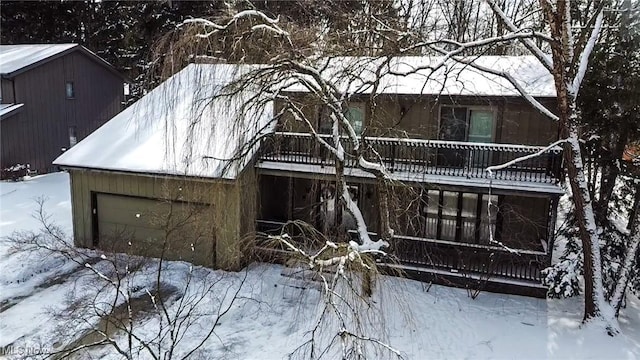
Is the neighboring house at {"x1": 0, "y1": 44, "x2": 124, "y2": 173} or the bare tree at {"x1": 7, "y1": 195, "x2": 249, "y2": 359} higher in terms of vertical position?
the neighboring house at {"x1": 0, "y1": 44, "x2": 124, "y2": 173}

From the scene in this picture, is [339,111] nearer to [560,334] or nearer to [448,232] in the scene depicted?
[448,232]

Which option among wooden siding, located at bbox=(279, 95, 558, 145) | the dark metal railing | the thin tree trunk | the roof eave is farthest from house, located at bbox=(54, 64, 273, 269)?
the roof eave

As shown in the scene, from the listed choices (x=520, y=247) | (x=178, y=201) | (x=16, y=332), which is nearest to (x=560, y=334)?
(x=520, y=247)

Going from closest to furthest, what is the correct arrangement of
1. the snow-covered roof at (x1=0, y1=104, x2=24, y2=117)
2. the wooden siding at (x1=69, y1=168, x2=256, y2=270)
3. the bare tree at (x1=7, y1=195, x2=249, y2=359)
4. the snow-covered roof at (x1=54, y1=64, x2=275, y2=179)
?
1. the bare tree at (x1=7, y1=195, x2=249, y2=359)
2. the snow-covered roof at (x1=54, y1=64, x2=275, y2=179)
3. the wooden siding at (x1=69, y1=168, x2=256, y2=270)
4. the snow-covered roof at (x1=0, y1=104, x2=24, y2=117)

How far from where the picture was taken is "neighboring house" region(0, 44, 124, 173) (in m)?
21.3

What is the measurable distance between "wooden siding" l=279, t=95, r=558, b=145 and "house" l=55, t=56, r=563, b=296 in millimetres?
37

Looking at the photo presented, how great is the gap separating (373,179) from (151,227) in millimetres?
6658

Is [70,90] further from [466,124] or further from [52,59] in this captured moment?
[466,124]

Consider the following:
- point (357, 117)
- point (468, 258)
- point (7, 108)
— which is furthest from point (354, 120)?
point (7, 108)

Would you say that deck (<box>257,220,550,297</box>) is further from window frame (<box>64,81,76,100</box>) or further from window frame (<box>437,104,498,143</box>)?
window frame (<box>64,81,76,100</box>)

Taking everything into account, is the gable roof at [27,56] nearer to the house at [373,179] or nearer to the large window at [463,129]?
the house at [373,179]

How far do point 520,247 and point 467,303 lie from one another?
9.85ft

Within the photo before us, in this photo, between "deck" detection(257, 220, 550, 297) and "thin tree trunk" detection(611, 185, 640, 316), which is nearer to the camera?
"thin tree trunk" detection(611, 185, 640, 316)

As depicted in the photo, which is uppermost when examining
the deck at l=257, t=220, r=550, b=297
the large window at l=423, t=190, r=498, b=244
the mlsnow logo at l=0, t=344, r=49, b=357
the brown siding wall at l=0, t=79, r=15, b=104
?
the brown siding wall at l=0, t=79, r=15, b=104
